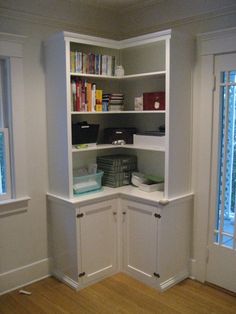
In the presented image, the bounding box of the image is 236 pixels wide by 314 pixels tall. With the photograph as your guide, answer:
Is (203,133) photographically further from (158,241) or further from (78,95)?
(78,95)

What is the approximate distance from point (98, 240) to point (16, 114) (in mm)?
1328

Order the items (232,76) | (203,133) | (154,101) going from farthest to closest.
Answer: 1. (154,101)
2. (203,133)
3. (232,76)

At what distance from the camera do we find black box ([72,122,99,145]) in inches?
118

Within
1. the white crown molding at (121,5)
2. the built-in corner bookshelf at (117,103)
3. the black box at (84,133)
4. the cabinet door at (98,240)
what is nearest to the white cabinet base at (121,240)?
the cabinet door at (98,240)

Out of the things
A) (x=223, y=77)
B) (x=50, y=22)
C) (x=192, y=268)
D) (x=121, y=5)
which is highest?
(x=121, y=5)

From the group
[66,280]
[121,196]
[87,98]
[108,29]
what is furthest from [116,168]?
[108,29]

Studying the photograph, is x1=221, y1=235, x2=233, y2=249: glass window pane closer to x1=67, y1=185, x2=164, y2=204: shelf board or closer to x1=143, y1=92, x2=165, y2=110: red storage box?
x1=67, y1=185, x2=164, y2=204: shelf board

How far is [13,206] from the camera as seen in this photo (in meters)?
2.93

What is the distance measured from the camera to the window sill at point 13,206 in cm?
286

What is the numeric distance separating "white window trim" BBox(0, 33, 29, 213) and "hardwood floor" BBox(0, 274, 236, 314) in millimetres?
778

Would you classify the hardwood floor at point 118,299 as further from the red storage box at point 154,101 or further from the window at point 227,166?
the red storage box at point 154,101

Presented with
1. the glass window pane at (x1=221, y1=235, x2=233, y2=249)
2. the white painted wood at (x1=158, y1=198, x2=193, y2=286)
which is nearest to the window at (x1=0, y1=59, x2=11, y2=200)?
the white painted wood at (x1=158, y1=198, x2=193, y2=286)

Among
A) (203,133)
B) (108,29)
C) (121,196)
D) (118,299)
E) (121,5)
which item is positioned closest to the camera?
(118,299)

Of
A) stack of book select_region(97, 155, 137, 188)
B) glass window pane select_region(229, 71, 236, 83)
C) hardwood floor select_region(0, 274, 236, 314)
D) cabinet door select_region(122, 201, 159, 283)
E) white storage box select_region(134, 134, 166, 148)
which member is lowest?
hardwood floor select_region(0, 274, 236, 314)
